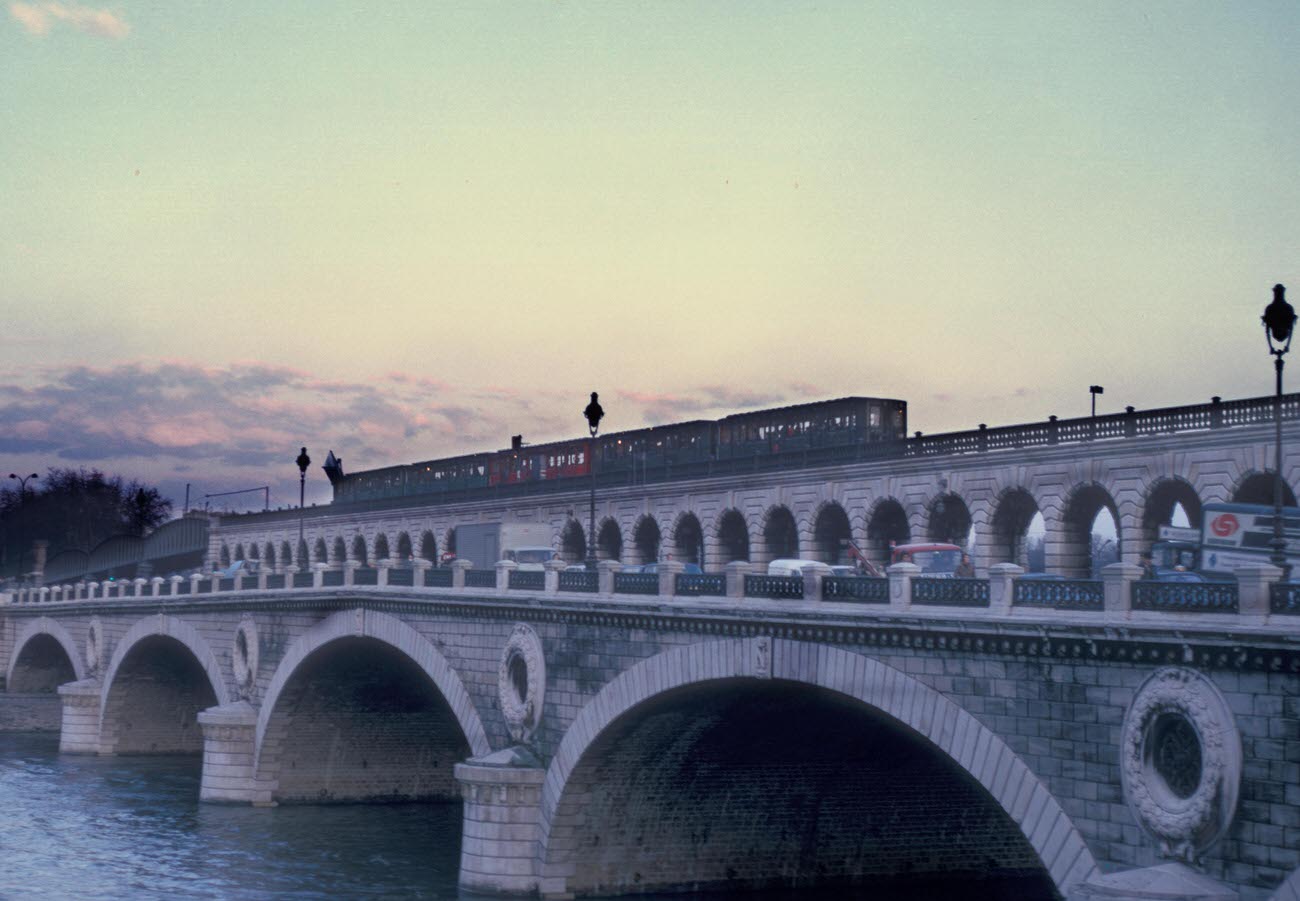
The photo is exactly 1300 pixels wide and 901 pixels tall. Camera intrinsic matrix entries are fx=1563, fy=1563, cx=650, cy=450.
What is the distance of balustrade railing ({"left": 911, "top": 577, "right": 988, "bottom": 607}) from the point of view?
75.4 ft

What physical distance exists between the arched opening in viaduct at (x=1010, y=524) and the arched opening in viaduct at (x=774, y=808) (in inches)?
275

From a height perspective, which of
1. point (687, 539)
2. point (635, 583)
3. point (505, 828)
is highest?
point (687, 539)

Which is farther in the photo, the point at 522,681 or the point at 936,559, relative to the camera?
the point at 936,559

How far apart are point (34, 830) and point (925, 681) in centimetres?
3271

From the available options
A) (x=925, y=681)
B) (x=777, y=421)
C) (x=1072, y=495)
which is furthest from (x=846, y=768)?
(x=777, y=421)

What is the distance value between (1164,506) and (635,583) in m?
13.7

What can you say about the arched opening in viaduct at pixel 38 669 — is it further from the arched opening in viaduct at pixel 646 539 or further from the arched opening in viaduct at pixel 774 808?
the arched opening in viaduct at pixel 774 808

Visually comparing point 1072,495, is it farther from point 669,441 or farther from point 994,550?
point 669,441

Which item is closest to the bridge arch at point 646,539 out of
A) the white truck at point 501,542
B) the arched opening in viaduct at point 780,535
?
the white truck at point 501,542

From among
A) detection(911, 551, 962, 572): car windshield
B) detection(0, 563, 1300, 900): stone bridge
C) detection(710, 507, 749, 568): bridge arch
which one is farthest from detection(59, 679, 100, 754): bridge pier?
detection(911, 551, 962, 572): car windshield

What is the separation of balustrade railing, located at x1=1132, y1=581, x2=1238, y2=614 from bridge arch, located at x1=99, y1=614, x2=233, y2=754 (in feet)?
168

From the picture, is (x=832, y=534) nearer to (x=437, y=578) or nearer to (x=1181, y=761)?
(x=437, y=578)

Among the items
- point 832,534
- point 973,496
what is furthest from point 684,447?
point 973,496

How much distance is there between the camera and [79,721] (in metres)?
65.9
